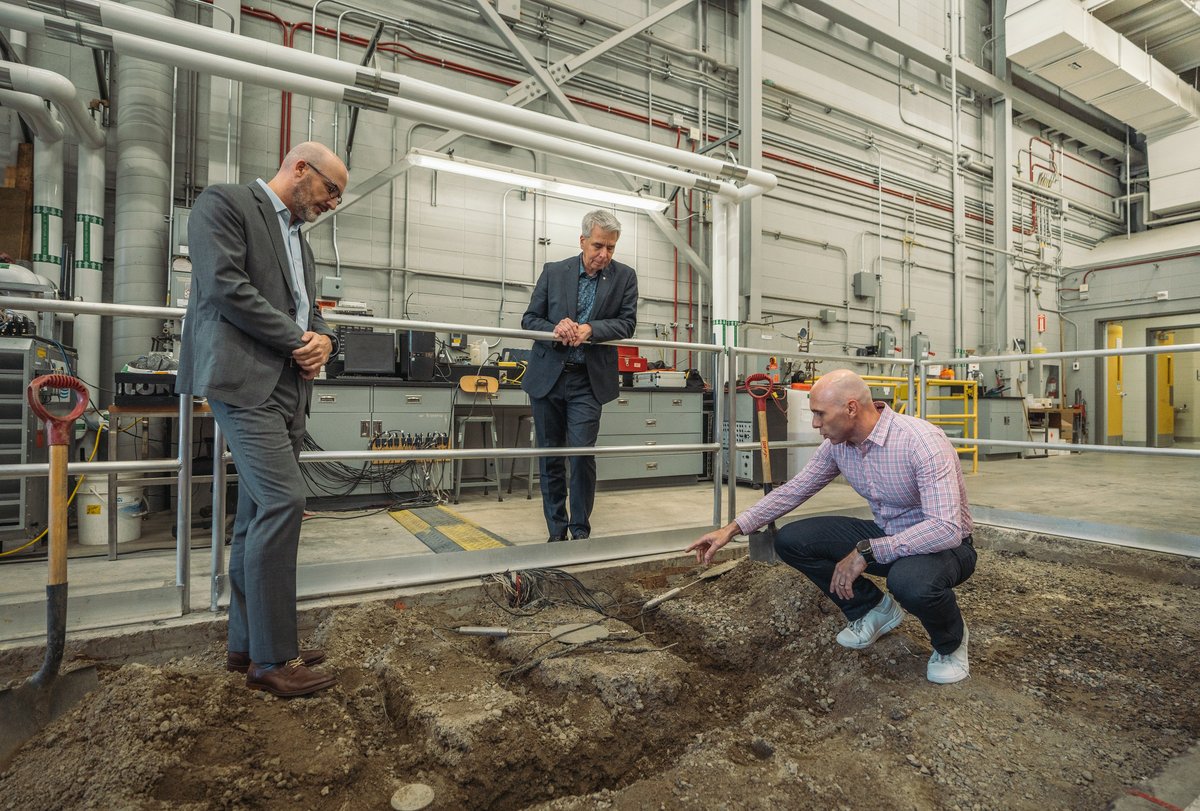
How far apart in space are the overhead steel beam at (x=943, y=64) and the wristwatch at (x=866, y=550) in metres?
6.92

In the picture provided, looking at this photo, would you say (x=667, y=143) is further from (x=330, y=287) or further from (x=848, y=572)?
(x=848, y=572)

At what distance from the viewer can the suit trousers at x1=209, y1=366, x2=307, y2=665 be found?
1.39 metres

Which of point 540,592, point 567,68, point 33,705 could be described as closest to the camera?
point 33,705

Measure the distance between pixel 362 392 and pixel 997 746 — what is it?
3550 mm

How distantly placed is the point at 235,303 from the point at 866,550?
1.61 metres

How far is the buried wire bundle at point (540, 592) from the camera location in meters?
2.08

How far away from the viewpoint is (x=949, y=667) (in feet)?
5.25

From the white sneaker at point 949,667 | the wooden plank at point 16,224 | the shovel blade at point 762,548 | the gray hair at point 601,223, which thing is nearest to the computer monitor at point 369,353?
the wooden plank at point 16,224

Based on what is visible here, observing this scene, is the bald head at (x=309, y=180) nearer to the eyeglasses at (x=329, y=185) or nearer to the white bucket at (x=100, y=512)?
the eyeglasses at (x=329, y=185)

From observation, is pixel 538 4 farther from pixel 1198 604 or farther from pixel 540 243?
pixel 1198 604

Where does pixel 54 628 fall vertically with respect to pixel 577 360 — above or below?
below

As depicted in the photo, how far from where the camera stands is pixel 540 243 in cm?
566

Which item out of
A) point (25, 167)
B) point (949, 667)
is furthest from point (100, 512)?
point (949, 667)

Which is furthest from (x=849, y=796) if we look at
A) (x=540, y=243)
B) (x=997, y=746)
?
(x=540, y=243)
